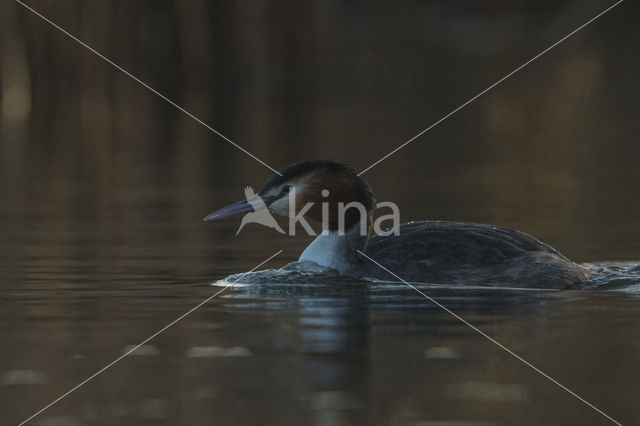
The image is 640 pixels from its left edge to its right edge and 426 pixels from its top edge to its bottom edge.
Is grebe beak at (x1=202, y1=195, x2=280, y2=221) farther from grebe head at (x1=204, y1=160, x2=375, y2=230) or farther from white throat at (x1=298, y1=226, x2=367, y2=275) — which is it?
white throat at (x1=298, y1=226, x2=367, y2=275)

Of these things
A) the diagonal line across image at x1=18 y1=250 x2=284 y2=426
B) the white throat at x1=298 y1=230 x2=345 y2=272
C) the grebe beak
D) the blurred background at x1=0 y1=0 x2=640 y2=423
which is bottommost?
the diagonal line across image at x1=18 y1=250 x2=284 y2=426

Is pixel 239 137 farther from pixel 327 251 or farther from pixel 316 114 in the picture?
pixel 327 251

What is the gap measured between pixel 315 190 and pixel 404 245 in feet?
2.57

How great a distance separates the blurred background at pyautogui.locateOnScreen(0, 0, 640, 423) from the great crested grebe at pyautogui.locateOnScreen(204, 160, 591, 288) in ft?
2.59

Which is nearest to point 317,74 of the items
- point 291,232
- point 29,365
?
point 291,232

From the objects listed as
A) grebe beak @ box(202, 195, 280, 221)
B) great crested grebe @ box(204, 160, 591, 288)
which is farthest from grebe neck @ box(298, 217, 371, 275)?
grebe beak @ box(202, 195, 280, 221)

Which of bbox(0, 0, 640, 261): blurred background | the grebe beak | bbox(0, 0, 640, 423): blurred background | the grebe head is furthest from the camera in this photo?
bbox(0, 0, 640, 261): blurred background

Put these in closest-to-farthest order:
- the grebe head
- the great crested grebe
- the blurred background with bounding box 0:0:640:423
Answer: the great crested grebe < the grebe head < the blurred background with bounding box 0:0:640:423

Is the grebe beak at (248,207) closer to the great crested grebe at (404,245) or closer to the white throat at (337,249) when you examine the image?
the great crested grebe at (404,245)

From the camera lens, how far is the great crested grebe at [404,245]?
983cm

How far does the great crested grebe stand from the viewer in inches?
387

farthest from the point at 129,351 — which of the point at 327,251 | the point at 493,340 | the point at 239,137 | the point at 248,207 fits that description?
the point at 239,137

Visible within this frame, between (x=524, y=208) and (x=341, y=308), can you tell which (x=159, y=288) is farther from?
(x=524, y=208)

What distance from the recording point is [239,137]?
2148 cm
